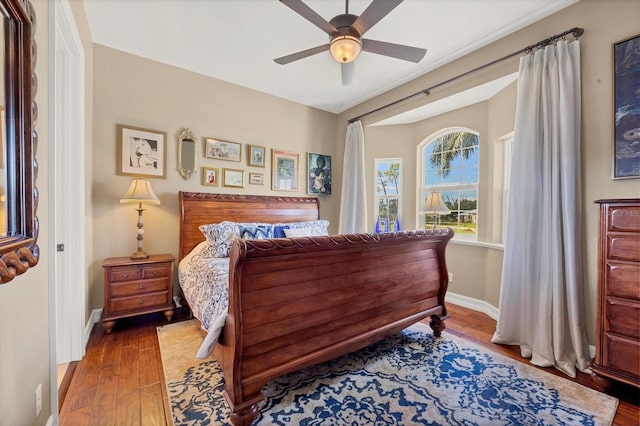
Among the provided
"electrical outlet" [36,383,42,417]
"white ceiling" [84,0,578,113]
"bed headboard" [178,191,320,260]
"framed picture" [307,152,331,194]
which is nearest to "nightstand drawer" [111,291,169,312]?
"bed headboard" [178,191,320,260]

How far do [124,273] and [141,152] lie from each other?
1340mm

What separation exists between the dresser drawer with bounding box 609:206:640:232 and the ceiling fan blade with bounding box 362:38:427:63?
1.69 metres

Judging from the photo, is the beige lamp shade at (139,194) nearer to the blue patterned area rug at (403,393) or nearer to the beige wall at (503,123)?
the blue patterned area rug at (403,393)

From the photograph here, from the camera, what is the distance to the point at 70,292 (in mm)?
2125

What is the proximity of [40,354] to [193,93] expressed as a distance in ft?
9.94

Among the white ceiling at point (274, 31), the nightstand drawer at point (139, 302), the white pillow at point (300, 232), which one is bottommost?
the nightstand drawer at point (139, 302)

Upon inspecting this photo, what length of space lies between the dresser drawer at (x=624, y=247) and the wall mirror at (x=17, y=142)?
2991 millimetres

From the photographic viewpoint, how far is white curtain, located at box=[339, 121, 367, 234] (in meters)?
4.18

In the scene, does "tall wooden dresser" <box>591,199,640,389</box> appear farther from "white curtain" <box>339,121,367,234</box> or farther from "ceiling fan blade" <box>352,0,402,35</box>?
"white curtain" <box>339,121,367,234</box>

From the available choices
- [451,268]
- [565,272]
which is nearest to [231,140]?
[451,268]

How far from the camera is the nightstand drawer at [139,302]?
8.38 ft

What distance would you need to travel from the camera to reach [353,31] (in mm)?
1967

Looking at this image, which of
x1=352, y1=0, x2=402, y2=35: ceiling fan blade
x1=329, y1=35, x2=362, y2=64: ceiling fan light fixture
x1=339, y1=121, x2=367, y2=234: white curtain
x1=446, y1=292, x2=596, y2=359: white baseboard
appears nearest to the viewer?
x1=352, y1=0, x2=402, y2=35: ceiling fan blade

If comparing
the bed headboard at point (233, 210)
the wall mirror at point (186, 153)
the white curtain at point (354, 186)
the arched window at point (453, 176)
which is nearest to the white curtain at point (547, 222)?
the arched window at point (453, 176)
